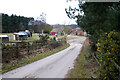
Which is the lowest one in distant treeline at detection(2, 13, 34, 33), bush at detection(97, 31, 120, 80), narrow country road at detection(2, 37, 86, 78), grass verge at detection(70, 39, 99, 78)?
narrow country road at detection(2, 37, 86, 78)

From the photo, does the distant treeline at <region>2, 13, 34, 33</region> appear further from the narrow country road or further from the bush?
the bush

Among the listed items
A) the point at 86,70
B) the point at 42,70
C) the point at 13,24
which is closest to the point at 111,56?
the point at 86,70

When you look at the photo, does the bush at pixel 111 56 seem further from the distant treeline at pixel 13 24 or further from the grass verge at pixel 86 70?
the distant treeline at pixel 13 24

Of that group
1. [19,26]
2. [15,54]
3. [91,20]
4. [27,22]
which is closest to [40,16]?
[19,26]

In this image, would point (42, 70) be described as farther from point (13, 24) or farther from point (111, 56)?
point (13, 24)

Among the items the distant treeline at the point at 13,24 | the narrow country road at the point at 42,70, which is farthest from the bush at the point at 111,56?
the distant treeline at the point at 13,24

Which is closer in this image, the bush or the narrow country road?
the bush

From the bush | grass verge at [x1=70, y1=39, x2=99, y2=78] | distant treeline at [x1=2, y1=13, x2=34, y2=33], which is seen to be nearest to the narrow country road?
grass verge at [x1=70, y1=39, x2=99, y2=78]

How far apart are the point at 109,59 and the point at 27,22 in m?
52.1

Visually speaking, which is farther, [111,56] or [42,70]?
[42,70]

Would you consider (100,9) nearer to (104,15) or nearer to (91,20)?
(104,15)

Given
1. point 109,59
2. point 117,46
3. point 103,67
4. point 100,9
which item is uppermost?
point 100,9

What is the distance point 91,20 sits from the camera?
5.23 meters

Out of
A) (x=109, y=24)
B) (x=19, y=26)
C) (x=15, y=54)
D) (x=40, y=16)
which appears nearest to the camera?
(x=109, y=24)
